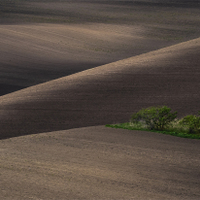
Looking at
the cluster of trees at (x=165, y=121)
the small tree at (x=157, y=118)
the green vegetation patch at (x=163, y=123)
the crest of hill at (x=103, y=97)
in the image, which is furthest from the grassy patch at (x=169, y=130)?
the crest of hill at (x=103, y=97)

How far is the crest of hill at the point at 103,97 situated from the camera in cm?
1838

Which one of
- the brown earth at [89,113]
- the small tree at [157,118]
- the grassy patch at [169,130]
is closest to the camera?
the brown earth at [89,113]

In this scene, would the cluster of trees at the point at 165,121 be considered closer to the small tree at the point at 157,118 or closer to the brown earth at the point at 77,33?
the small tree at the point at 157,118

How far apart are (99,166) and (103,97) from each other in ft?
34.7

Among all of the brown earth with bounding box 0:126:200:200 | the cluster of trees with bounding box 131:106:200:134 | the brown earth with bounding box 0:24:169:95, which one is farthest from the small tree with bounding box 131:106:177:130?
the brown earth with bounding box 0:24:169:95

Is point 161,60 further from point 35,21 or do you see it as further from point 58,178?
point 35,21

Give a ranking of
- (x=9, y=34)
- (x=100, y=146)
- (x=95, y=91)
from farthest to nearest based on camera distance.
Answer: (x=9, y=34) < (x=95, y=91) < (x=100, y=146)

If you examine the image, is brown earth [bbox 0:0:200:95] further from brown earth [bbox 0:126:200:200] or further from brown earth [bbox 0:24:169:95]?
Result: brown earth [bbox 0:126:200:200]

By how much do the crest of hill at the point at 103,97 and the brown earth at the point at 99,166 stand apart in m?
2.87

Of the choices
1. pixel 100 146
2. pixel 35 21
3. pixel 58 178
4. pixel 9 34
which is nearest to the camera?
pixel 58 178

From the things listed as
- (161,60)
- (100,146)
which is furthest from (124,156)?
(161,60)

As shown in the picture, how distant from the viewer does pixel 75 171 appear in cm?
1107

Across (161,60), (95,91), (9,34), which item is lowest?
(95,91)

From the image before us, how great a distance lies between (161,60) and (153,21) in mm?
34718
